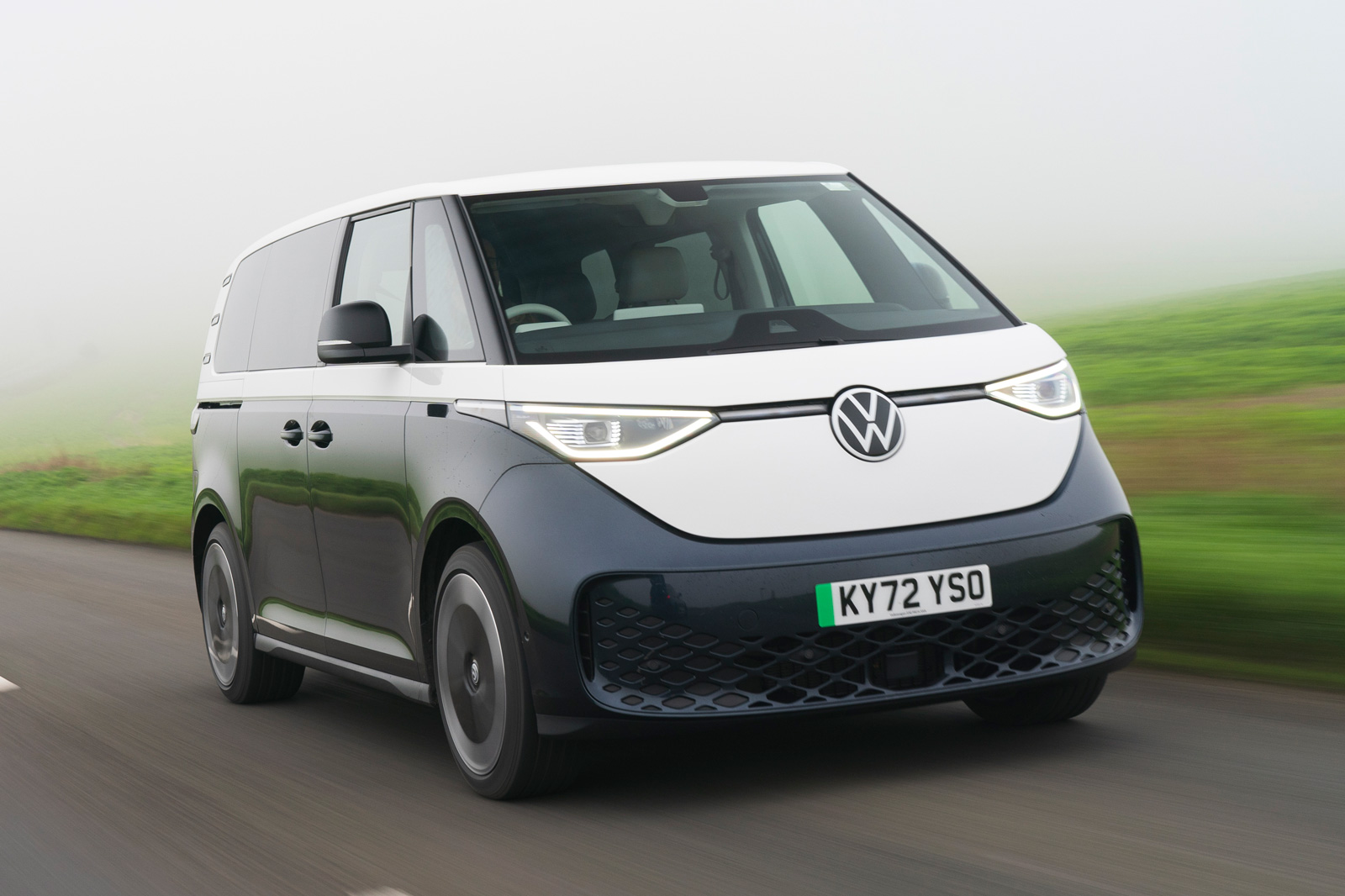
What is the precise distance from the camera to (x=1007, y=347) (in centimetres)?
488

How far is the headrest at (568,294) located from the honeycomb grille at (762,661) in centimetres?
104

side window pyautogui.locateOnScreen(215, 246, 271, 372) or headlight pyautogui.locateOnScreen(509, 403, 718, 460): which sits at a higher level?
side window pyautogui.locateOnScreen(215, 246, 271, 372)

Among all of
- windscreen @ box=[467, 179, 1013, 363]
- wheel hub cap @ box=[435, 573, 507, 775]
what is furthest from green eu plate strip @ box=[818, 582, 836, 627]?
wheel hub cap @ box=[435, 573, 507, 775]

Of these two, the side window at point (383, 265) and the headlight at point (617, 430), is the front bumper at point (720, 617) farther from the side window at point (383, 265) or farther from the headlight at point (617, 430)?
the side window at point (383, 265)

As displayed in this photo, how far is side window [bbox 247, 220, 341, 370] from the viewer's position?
6.27 m

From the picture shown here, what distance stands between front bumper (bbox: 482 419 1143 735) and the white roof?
127 cm

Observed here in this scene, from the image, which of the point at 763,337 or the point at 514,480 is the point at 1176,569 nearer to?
the point at 763,337

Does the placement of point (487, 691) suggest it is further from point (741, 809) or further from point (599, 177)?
point (599, 177)

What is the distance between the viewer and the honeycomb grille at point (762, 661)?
4359 mm

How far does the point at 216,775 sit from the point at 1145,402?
11.2 m

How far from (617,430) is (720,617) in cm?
55

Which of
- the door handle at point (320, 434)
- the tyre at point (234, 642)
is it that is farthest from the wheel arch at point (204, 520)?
the door handle at point (320, 434)

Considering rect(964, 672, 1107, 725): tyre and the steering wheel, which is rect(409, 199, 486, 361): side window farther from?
rect(964, 672, 1107, 725): tyre

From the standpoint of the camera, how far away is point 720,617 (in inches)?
170
